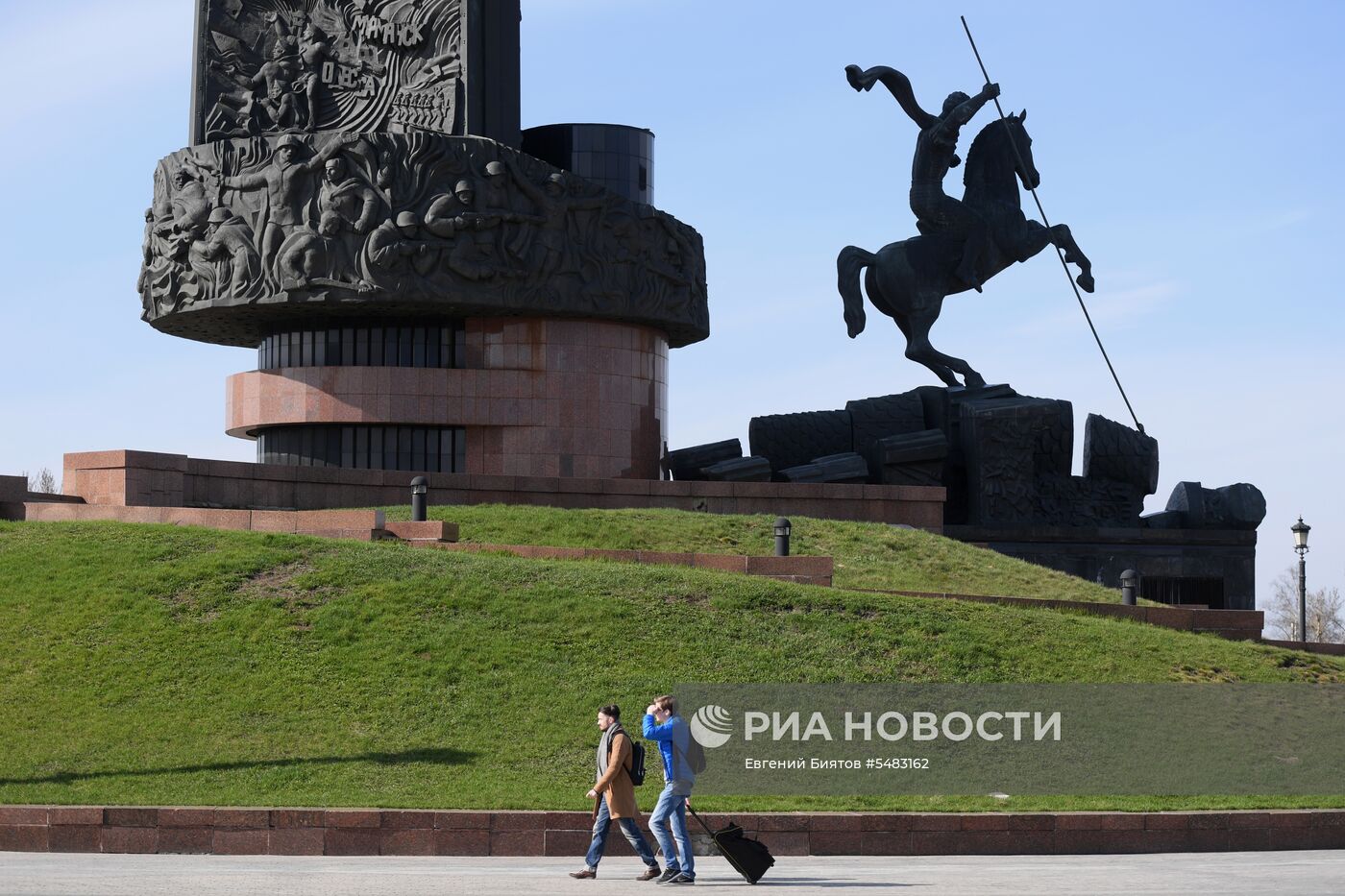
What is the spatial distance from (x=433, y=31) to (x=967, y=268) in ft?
38.0

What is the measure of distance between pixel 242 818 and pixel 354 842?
2.81 ft

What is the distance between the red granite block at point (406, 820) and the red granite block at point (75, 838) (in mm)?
2142

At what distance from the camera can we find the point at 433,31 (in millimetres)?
32781

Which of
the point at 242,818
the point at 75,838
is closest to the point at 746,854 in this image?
the point at 242,818

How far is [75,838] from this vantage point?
1253 cm

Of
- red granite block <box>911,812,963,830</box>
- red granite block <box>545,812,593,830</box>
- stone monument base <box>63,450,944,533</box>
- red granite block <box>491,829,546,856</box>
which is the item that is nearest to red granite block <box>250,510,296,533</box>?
stone monument base <box>63,450,944,533</box>

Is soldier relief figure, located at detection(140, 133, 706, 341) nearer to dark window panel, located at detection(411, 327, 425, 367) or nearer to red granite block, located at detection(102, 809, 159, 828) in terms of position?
dark window panel, located at detection(411, 327, 425, 367)

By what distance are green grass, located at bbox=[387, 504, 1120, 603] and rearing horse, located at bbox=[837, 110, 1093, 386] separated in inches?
317

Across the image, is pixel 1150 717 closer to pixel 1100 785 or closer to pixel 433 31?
pixel 1100 785

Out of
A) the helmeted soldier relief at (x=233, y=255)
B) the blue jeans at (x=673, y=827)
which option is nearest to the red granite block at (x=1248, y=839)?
the blue jeans at (x=673, y=827)

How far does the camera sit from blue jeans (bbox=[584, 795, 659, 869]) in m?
11.2

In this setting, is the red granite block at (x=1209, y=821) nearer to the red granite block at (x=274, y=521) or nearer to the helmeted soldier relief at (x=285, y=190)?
the red granite block at (x=274, y=521)

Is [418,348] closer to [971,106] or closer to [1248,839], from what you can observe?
[971,106]

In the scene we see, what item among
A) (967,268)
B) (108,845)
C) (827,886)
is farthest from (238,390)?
(827,886)
